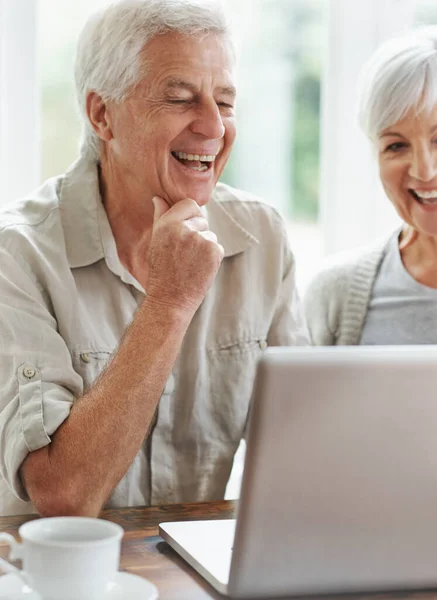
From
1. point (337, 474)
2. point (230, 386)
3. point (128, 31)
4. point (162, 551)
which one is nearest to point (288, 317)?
point (230, 386)

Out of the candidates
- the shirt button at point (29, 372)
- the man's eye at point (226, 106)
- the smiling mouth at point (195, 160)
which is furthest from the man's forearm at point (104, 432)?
the man's eye at point (226, 106)

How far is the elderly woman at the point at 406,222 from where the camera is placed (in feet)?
6.61

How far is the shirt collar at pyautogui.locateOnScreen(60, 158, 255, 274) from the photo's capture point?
5.75 ft

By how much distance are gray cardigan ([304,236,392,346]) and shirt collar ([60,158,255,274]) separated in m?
0.30

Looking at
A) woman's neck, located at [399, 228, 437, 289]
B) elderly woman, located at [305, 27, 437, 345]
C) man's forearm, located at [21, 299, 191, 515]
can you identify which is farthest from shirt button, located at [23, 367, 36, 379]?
woman's neck, located at [399, 228, 437, 289]

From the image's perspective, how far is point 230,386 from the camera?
6.16 feet

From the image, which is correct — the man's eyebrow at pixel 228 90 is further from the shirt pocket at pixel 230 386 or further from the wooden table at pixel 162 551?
the wooden table at pixel 162 551

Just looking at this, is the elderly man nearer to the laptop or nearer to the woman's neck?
the woman's neck

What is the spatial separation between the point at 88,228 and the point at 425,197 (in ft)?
2.55

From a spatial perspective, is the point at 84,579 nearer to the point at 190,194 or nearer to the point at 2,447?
the point at 2,447

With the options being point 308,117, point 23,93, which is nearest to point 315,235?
point 308,117

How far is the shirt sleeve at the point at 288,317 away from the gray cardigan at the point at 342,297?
163 millimetres

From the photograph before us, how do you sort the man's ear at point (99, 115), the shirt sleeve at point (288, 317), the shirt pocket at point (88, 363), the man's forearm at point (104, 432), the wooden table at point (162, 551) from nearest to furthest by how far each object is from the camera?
the wooden table at point (162, 551) → the man's forearm at point (104, 432) → the shirt pocket at point (88, 363) → the man's ear at point (99, 115) → the shirt sleeve at point (288, 317)

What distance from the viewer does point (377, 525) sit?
107 cm
